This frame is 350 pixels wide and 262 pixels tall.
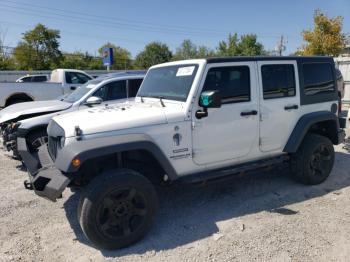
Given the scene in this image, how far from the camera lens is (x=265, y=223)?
3848 mm

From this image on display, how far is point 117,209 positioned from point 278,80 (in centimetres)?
283

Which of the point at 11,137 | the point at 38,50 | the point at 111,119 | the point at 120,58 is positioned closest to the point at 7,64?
the point at 38,50

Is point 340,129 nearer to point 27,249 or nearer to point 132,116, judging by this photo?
point 132,116

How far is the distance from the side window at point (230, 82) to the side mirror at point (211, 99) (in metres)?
0.23

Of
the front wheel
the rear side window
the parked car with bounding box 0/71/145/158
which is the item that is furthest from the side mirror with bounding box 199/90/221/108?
the parked car with bounding box 0/71/145/158

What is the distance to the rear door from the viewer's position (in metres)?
4.37

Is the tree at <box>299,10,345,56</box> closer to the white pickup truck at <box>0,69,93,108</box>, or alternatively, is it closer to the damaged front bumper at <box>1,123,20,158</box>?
the white pickup truck at <box>0,69,93,108</box>

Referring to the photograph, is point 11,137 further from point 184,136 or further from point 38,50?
point 38,50

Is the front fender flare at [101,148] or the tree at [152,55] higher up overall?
the tree at [152,55]

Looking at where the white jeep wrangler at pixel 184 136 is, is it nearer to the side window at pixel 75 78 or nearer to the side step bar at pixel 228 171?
the side step bar at pixel 228 171

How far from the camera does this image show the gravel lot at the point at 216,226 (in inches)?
129

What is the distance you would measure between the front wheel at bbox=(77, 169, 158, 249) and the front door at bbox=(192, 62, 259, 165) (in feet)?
2.73

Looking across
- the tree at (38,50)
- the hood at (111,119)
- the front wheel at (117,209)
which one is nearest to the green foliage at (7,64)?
the tree at (38,50)

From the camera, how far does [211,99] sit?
11.7 feet
